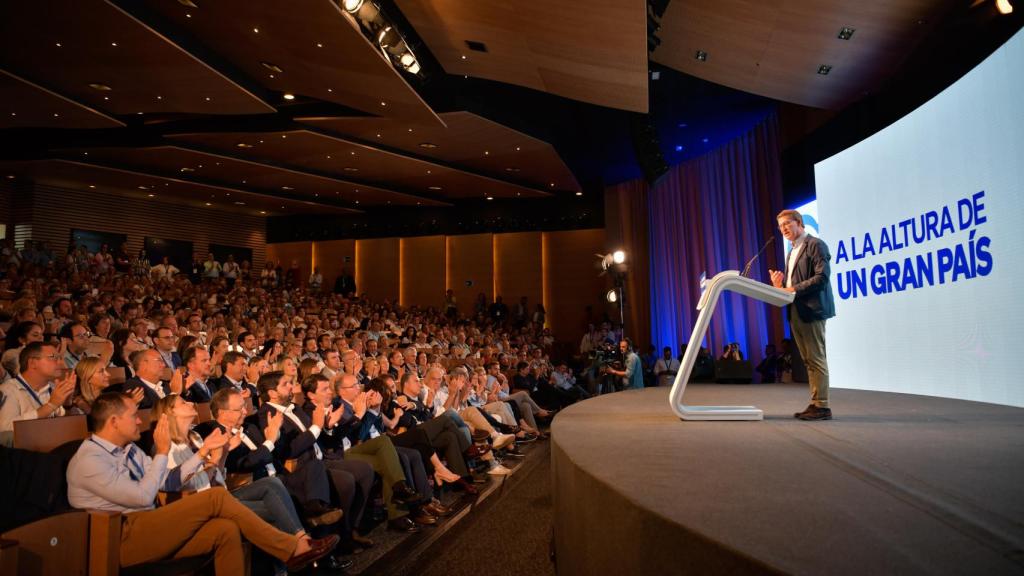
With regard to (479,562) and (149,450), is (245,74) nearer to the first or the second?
(149,450)

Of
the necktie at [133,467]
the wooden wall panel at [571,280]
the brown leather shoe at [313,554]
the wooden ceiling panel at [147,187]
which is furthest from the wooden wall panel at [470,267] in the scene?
the necktie at [133,467]

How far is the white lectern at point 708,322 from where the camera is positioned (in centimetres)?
320

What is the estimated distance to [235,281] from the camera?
13977 mm

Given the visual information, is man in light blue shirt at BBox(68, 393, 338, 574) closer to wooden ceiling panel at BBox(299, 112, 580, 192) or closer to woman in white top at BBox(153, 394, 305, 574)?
woman in white top at BBox(153, 394, 305, 574)

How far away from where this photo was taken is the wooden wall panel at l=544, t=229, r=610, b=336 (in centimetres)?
1588

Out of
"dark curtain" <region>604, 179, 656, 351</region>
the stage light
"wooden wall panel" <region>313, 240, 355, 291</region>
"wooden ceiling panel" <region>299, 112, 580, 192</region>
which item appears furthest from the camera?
"wooden wall panel" <region>313, 240, 355, 291</region>

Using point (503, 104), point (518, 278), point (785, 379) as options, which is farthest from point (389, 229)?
point (785, 379)

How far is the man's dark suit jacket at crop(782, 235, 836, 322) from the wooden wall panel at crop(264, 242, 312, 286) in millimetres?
16303

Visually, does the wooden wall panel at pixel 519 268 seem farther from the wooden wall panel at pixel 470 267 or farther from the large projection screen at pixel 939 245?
the large projection screen at pixel 939 245

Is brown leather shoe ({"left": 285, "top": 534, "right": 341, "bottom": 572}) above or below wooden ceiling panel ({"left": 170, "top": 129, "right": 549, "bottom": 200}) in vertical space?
below

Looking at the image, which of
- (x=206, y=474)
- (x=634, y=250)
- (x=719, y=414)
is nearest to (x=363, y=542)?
(x=206, y=474)

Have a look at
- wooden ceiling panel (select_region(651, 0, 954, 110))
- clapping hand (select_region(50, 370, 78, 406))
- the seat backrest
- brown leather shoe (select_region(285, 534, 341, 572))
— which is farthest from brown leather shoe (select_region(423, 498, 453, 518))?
wooden ceiling panel (select_region(651, 0, 954, 110))

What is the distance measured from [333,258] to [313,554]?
15898 millimetres

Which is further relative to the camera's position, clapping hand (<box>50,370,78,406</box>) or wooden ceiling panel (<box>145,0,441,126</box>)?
wooden ceiling panel (<box>145,0,441,126</box>)
